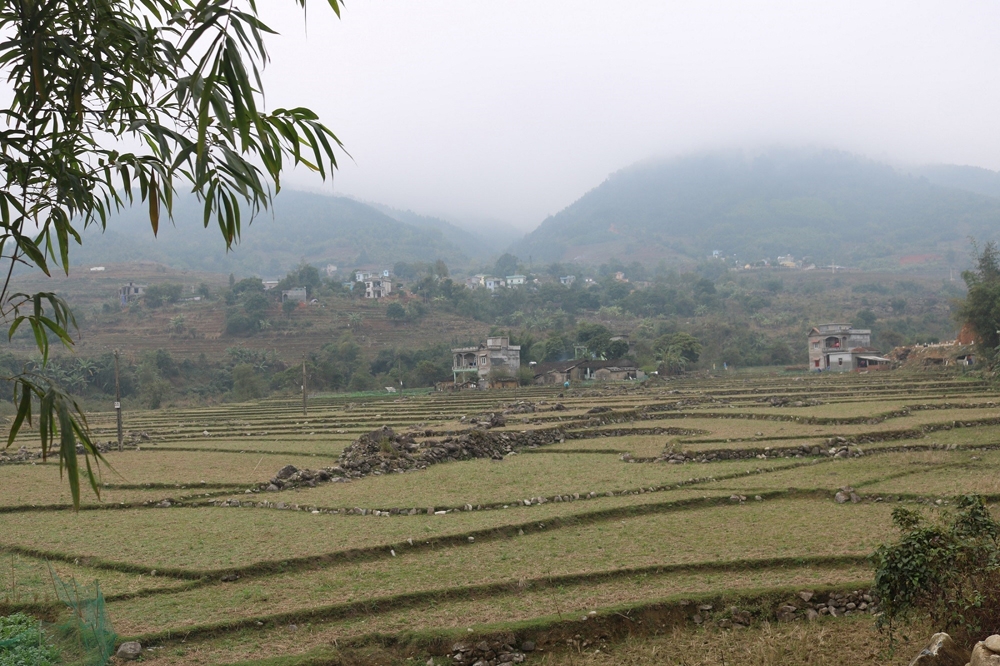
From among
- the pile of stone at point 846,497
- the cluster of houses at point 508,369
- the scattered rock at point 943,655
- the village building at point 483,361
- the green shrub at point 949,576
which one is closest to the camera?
the scattered rock at point 943,655

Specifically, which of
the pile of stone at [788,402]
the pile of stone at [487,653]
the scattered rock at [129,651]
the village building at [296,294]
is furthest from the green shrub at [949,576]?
the village building at [296,294]

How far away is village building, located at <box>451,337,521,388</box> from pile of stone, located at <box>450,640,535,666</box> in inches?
2545

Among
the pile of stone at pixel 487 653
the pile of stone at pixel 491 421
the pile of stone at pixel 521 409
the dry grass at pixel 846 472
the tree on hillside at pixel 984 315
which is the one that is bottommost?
the pile of stone at pixel 521 409

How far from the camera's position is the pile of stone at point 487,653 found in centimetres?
911

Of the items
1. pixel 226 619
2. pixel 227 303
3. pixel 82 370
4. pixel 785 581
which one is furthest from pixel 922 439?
pixel 227 303

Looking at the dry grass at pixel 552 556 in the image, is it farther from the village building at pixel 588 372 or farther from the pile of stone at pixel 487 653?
the village building at pixel 588 372

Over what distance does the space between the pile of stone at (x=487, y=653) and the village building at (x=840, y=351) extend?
218 feet

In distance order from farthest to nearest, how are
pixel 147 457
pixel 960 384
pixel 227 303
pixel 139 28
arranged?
pixel 227 303, pixel 960 384, pixel 147 457, pixel 139 28

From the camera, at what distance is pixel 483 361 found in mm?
77438

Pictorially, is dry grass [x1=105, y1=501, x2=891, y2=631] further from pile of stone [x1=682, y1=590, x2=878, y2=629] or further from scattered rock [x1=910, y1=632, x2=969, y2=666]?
scattered rock [x1=910, y1=632, x2=969, y2=666]

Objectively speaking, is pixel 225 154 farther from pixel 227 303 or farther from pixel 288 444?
pixel 227 303

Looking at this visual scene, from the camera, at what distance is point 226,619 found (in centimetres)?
1012

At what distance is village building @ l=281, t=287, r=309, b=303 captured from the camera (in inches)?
4353

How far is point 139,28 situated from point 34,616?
28.7ft
